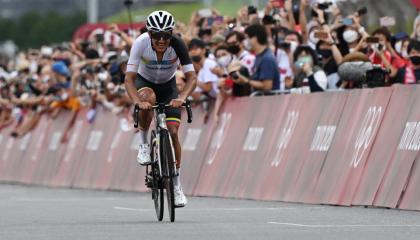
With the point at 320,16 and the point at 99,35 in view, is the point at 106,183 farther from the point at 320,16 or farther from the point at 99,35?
the point at 320,16

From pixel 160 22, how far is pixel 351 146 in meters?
3.60

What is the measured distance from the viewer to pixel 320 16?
22.9m

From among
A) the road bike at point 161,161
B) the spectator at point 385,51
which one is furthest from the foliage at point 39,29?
the road bike at point 161,161

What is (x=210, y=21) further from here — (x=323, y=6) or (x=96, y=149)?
(x=323, y=6)

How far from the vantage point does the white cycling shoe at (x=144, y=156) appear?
56.5 ft

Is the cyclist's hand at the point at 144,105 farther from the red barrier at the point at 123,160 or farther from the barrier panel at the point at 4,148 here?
the barrier panel at the point at 4,148

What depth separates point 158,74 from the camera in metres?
17.3

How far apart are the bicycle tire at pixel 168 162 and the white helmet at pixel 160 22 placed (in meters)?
1.06

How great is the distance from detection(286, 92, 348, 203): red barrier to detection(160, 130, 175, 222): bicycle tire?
3520 mm

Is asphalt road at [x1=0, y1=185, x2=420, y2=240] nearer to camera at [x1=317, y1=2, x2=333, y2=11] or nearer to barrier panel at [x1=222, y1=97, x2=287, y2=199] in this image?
barrier panel at [x1=222, y1=97, x2=287, y2=199]

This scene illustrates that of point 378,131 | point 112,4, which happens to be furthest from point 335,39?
point 112,4

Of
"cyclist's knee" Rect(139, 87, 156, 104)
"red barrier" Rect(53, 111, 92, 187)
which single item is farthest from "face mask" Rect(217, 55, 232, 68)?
"cyclist's knee" Rect(139, 87, 156, 104)

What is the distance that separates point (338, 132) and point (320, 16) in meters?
3.54

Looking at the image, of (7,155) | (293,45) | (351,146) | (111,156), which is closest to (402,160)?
(351,146)
